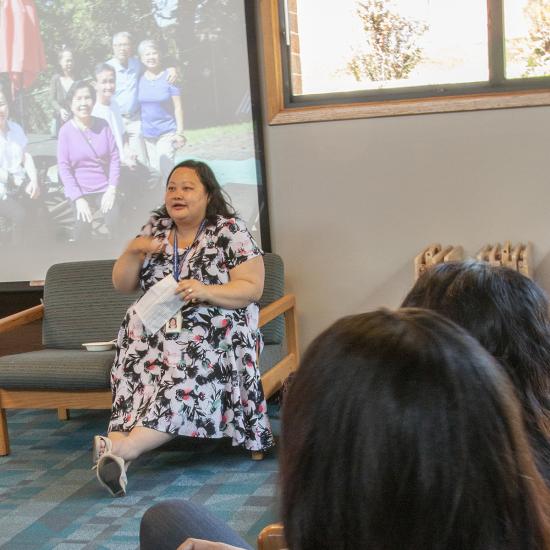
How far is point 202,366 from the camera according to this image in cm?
378

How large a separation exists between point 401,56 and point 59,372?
2172mm

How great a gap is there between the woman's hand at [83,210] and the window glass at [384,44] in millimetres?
1232

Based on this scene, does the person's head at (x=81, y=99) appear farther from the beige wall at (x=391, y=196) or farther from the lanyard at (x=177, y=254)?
the lanyard at (x=177, y=254)

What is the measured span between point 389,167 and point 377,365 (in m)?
3.78

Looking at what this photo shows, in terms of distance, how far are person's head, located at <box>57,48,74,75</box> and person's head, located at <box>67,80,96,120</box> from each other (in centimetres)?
8

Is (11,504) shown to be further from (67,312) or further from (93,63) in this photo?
(93,63)

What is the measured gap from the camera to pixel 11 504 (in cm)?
346

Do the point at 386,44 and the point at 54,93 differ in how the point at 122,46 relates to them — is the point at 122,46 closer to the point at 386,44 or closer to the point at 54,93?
the point at 54,93

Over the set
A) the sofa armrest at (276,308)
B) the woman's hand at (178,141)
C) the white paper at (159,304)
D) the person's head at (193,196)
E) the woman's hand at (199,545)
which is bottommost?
the sofa armrest at (276,308)

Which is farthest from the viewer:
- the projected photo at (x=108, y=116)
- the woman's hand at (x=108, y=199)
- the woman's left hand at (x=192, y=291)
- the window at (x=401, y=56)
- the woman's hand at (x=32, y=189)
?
the woman's hand at (x=32, y=189)

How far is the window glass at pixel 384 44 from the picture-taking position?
4.39 metres

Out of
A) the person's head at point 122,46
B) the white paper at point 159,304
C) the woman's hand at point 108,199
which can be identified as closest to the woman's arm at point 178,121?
the person's head at point 122,46

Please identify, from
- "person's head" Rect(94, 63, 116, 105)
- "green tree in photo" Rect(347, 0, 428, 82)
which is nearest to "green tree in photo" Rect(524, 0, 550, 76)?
"green tree in photo" Rect(347, 0, 428, 82)

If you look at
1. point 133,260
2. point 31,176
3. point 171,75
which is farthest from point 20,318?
point 171,75
